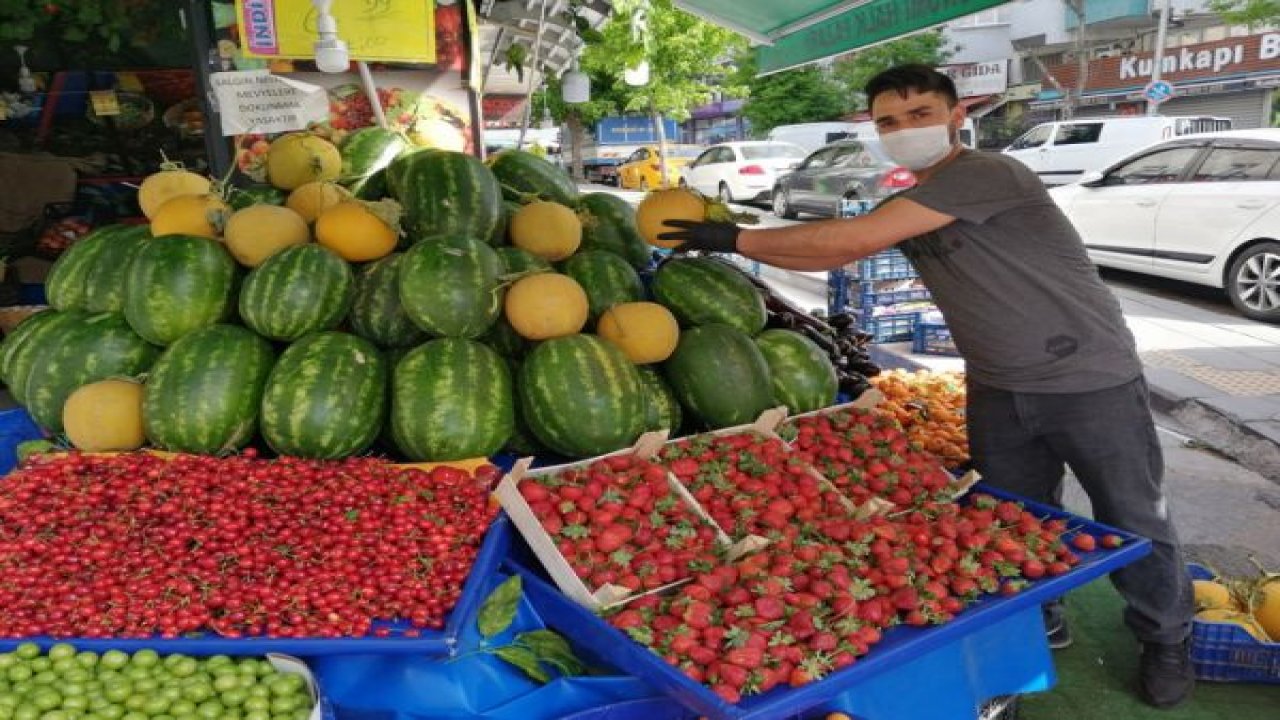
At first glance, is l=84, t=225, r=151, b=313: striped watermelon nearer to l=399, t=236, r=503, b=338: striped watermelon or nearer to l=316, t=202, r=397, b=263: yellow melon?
l=316, t=202, r=397, b=263: yellow melon

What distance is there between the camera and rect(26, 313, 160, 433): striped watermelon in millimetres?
2936

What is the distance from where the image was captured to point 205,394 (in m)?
2.69

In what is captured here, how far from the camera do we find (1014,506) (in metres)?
2.57

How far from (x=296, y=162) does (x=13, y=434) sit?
145cm

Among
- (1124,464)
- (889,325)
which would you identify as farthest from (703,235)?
(889,325)

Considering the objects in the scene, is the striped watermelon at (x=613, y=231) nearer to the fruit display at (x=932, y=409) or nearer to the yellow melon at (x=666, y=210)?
the yellow melon at (x=666, y=210)

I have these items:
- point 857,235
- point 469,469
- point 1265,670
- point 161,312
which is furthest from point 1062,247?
point 161,312

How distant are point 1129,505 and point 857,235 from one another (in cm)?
127

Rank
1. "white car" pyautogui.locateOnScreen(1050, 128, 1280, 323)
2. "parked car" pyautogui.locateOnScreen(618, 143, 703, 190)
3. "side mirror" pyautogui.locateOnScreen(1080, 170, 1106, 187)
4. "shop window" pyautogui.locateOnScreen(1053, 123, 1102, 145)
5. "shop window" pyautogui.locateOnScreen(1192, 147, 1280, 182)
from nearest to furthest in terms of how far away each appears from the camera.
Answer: "white car" pyautogui.locateOnScreen(1050, 128, 1280, 323), "shop window" pyautogui.locateOnScreen(1192, 147, 1280, 182), "side mirror" pyautogui.locateOnScreen(1080, 170, 1106, 187), "shop window" pyautogui.locateOnScreen(1053, 123, 1102, 145), "parked car" pyautogui.locateOnScreen(618, 143, 703, 190)

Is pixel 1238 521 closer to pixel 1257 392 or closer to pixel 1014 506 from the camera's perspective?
pixel 1257 392

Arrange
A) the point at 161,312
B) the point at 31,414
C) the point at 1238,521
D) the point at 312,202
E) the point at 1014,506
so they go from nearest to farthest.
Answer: the point at 1014,506
the point at 161,312
the point at 31,414
the point at 312,202
the point at 1238,521

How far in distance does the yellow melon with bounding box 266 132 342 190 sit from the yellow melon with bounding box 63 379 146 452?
3.72ft

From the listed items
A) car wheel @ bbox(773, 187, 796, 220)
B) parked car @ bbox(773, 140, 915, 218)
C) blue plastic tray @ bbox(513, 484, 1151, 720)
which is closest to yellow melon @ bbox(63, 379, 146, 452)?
blue plastic tray @ bbox(513, 484, 1151, 720)

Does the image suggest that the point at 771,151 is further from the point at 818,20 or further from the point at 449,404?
the point at 449,404
